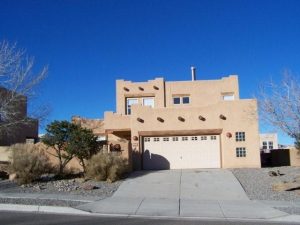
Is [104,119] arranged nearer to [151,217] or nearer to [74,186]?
[74,186]

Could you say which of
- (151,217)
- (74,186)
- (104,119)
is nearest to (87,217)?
(151,217)

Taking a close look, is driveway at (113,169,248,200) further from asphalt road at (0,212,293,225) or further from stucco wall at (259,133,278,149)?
stucco wall at (259,133,278,149)

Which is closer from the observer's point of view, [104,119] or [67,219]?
[67,219]

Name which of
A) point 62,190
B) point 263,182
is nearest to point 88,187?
point 62,190

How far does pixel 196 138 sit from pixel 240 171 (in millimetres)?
4151

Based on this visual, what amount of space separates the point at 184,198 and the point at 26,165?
27.8 feet

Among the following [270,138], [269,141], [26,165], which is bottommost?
[26,165]

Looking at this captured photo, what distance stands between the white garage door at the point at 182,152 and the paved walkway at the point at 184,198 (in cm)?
199

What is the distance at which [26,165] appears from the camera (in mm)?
21312

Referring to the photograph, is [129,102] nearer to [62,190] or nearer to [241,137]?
[241,137]

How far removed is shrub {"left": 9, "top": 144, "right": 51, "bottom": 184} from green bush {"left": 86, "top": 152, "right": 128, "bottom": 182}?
2373mm

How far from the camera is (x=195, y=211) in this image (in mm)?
14344

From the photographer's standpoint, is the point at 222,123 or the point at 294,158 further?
the point at 294,158

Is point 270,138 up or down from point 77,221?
up
